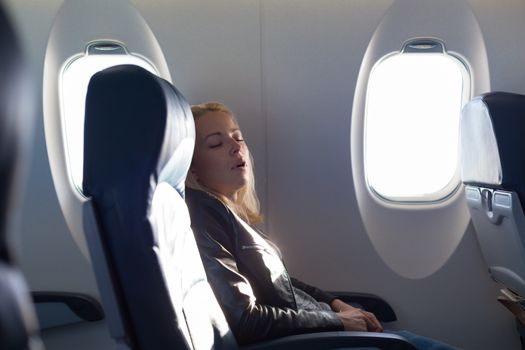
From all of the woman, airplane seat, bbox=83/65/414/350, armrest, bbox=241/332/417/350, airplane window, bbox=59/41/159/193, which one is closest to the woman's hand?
the woman

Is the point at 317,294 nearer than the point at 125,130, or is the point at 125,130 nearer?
the point at 125,130

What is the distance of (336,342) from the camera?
4.87 ft

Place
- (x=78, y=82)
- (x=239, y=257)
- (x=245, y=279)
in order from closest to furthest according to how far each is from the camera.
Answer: (x=245, y=279)
(x=239, y=257)
(x=78, y=82)

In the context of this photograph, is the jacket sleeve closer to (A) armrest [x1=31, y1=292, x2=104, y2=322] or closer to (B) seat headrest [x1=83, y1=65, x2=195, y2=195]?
(A) armrest [x1=31, y1=292, x2=104, y2=322]

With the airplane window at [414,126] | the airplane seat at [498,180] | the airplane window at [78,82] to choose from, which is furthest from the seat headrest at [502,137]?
the airplane window at [78,82]

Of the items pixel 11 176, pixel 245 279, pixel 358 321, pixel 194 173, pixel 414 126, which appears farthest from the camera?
pixel 414 126

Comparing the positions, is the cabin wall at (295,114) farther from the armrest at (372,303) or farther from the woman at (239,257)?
the woman at (239,257)

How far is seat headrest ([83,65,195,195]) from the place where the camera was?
1.04m

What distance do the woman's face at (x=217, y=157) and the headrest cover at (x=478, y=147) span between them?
87cm

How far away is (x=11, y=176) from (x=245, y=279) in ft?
3.80

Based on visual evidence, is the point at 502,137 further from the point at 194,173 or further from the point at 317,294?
the point at 194,173

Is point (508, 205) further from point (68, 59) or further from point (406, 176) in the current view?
point (68, 59)

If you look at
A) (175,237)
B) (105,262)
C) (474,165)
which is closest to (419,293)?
(474,165)

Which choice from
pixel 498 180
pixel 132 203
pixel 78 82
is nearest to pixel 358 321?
pixel 498 180
